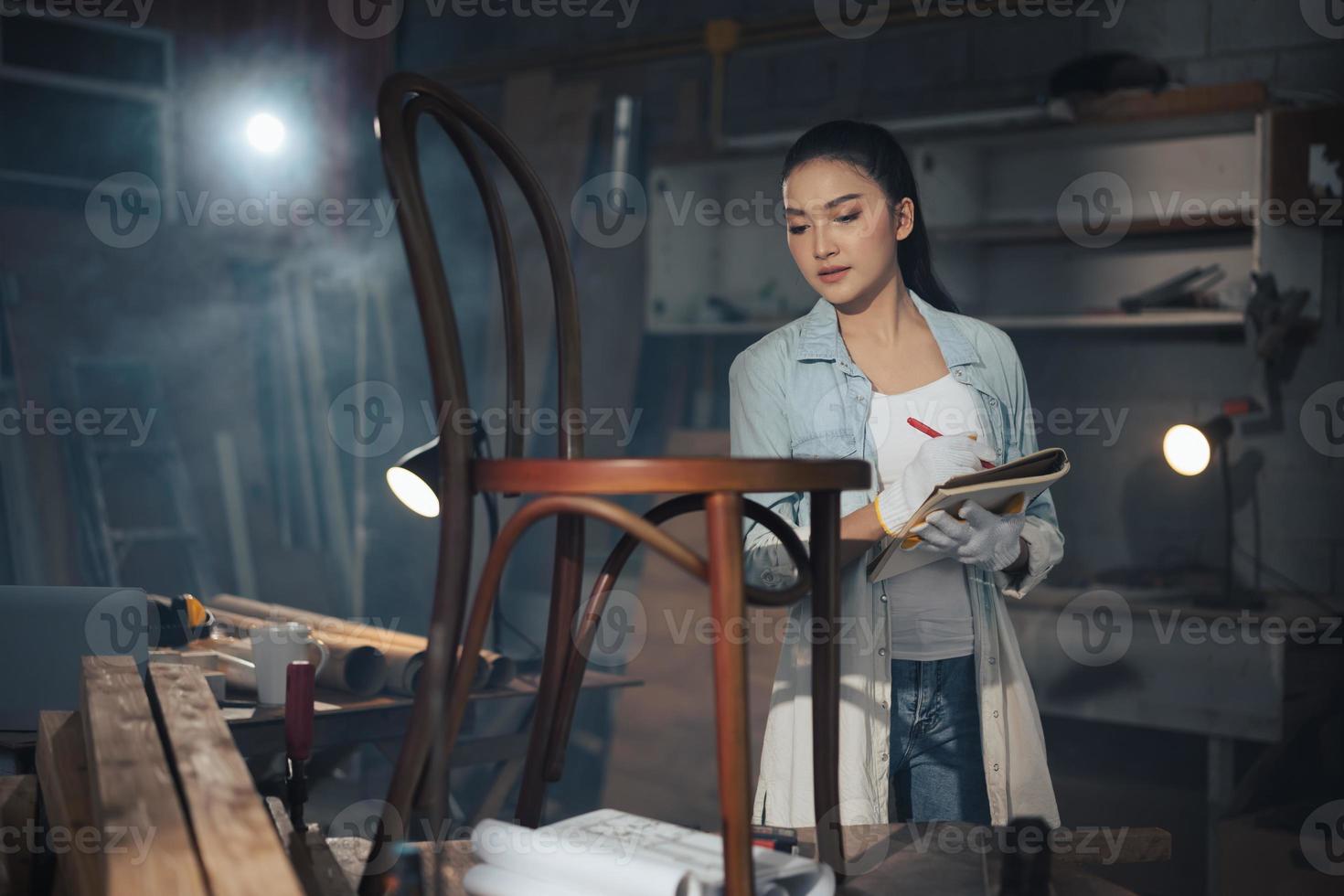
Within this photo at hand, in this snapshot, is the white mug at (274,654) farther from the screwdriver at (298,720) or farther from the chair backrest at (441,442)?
the chair backrest at (441,442)

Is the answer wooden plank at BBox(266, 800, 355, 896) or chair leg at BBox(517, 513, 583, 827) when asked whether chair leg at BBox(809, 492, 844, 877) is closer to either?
chair leg at BBox(517, 513, 583, 827)

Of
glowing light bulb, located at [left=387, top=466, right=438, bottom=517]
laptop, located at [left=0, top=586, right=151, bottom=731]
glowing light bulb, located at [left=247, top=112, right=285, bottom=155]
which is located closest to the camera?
laptop, located at [left=0, top=586, right=151, bottom=731]

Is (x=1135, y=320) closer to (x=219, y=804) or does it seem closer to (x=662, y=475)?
(x=662, y=475)

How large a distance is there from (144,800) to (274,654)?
1413mm

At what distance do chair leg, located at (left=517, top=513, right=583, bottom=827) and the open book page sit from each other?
163 millimetres

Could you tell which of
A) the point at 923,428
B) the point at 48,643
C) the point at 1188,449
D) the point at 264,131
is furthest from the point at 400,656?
the point at 264,131


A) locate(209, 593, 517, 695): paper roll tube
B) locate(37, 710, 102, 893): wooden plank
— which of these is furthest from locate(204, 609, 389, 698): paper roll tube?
locate(37, 710, 102, 893): wooden plank

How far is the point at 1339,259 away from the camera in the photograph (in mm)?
3260

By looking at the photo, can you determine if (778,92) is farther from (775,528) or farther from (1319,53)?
A: (775,528)

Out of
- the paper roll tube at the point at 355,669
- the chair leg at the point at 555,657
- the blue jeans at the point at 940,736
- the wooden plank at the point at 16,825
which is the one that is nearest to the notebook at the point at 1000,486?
the blue jeans at the point at 940,736

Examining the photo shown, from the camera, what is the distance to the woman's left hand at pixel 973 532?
157 centimetres

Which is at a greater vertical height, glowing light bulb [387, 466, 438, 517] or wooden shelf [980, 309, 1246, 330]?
wooden shelf [980, 309, 1246, 330]

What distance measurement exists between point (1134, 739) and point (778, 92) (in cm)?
233

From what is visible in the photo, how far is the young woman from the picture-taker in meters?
1.74
